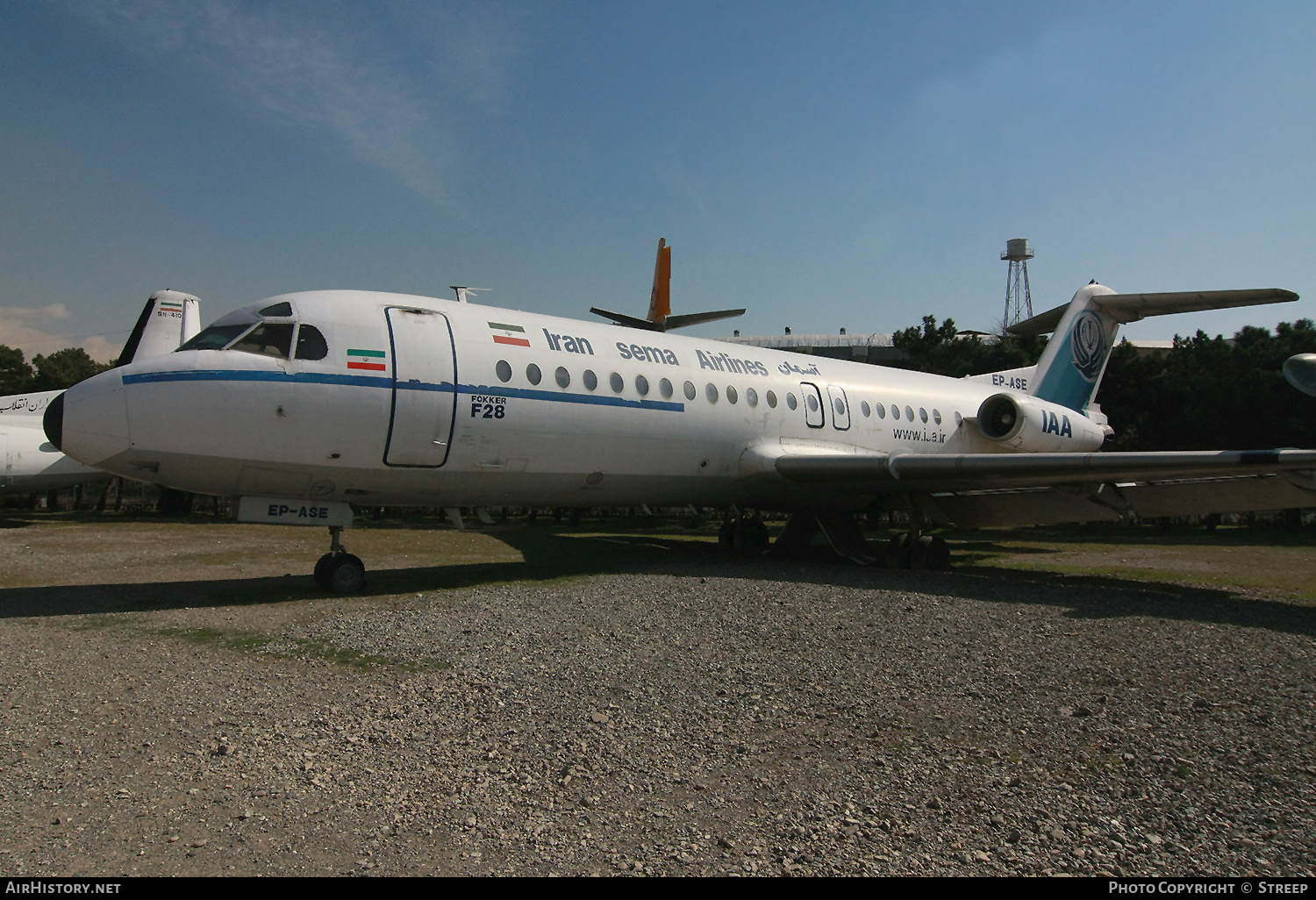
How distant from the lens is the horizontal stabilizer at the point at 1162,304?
14984 mm

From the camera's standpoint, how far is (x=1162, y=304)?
57.1ft

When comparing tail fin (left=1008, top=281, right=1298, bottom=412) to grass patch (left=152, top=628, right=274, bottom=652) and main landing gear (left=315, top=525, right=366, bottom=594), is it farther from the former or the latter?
grass patch (left=152, top=628, right=274, bottom=652)

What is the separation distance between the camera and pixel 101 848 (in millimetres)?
3232

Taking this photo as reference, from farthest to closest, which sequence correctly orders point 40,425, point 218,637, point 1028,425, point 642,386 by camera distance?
1. point 40,425
2. point 1028,425
3. point 642,386
4. point 218,637

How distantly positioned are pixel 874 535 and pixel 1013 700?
60.7 ft

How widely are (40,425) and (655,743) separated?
2798 centimetres

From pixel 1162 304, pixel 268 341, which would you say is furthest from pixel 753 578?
pixel 1162 304

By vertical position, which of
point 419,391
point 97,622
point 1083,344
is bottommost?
point 97,622

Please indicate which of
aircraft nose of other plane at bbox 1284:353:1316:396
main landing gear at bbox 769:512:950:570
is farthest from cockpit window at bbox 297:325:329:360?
aircraft nose of other plane at bbox 1284:353:1316:396

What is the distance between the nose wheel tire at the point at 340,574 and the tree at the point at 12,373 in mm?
48880

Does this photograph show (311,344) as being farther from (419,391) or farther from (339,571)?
(339,571)
